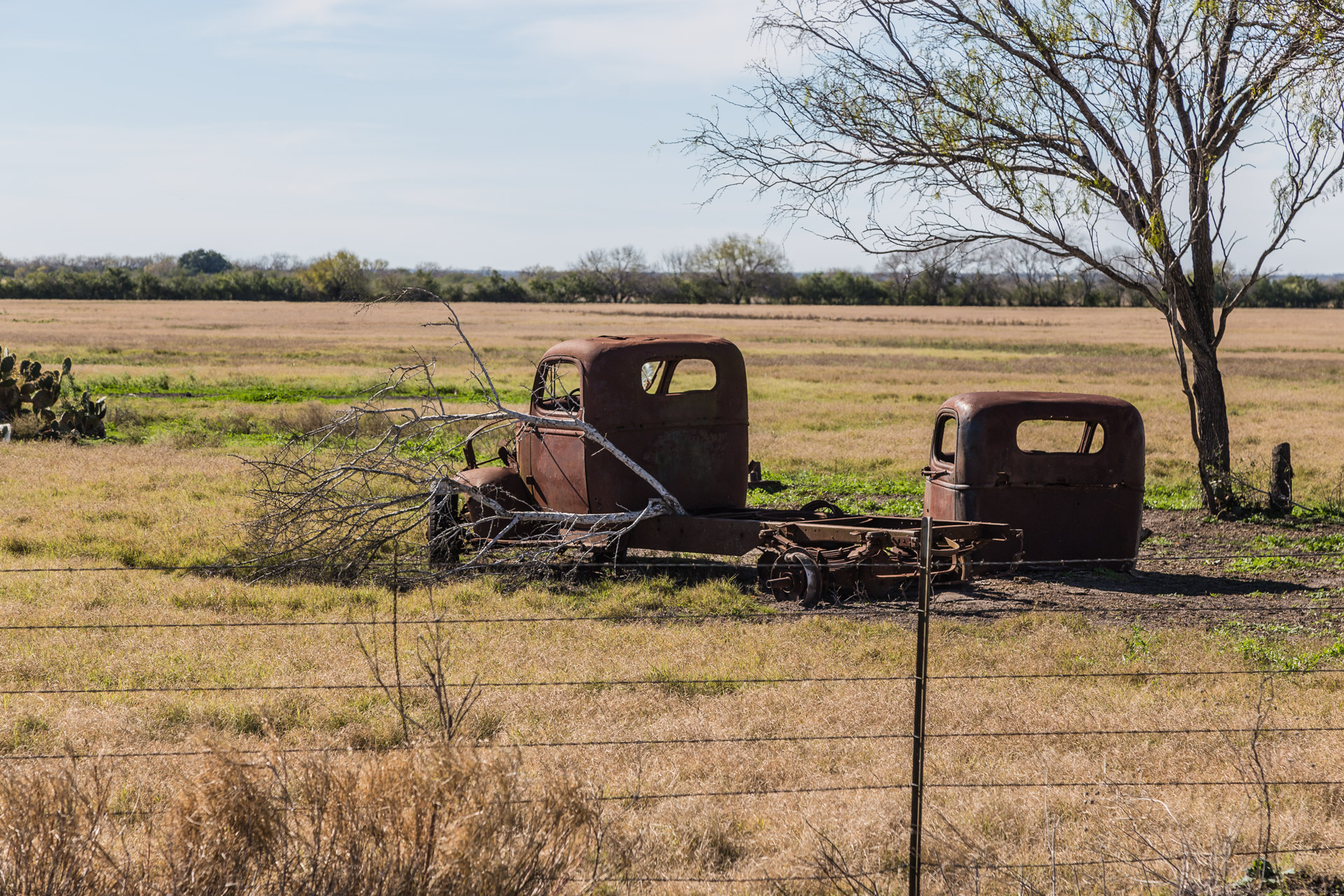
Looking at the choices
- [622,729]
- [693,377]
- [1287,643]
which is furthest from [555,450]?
[693,377]

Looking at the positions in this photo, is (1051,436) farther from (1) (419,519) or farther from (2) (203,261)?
(2) (203,261)

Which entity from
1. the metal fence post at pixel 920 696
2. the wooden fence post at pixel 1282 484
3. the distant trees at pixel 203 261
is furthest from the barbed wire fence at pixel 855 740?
the distant trees at pixel 203 261

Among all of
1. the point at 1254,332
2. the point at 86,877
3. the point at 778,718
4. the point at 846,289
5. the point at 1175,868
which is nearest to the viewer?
the point at 86,877

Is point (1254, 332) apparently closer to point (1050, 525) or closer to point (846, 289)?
point (846, 289)

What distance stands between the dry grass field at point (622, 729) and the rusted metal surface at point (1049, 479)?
20.1 inches

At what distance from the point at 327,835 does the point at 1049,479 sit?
722 cm

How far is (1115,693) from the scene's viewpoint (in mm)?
6328

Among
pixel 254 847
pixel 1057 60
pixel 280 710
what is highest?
pixel 1057 60

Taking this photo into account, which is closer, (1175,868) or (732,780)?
(1175,868)

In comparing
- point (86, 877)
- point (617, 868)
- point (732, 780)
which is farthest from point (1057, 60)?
point (86, 877)

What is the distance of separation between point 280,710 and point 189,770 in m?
1.11

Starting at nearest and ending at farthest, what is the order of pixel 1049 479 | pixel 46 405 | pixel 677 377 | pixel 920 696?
pixel 920 696
pixel 1049 479
pixel 46 405
pixel 677 377

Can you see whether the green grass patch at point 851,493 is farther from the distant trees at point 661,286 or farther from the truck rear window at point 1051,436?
the distant trees at point 661,286

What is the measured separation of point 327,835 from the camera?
3641 millimetres
